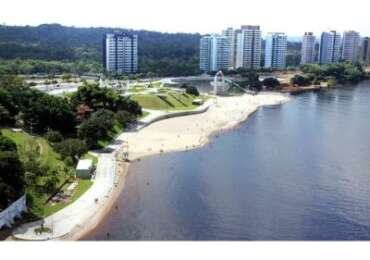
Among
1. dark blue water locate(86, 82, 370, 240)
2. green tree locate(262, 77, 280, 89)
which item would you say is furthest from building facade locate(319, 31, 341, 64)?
dark blue water locate(86, 82, 370, 240)

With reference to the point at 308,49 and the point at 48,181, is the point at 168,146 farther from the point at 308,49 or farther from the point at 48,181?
the point at 308,49

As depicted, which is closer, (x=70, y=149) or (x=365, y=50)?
(x=70, y=149)

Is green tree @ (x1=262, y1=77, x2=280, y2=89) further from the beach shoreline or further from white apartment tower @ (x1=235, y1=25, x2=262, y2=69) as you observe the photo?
the beach shoreline

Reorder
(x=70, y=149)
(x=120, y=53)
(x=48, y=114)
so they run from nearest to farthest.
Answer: (x=70, y=149), (x=48, y=114), (x=120, y=53)

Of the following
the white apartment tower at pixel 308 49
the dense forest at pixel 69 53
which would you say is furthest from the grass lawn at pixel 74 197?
the white apartment tower at pixel 308 49

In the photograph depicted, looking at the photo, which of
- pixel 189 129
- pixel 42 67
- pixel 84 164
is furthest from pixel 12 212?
pixel 42 67
